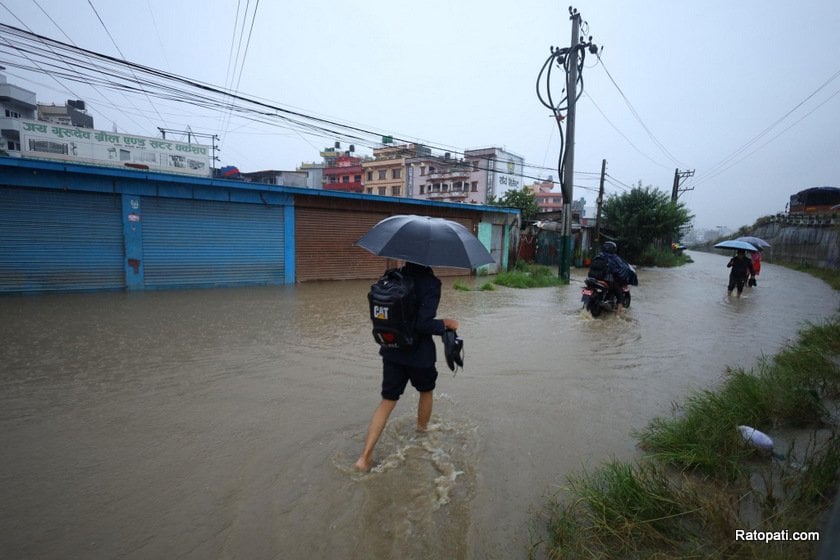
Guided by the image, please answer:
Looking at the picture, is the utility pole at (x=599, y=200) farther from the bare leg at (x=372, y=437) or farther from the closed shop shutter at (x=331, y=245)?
the bare leg at (x=372, y=437)

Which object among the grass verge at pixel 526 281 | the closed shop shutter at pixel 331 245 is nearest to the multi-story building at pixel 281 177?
the closed shop shutter at pixel 331 245

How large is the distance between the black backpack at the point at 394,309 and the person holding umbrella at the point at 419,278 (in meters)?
0.08

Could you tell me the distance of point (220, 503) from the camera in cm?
254

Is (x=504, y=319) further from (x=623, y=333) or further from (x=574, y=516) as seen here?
(x=574, y=516)

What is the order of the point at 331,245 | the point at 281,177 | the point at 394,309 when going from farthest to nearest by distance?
the point at 281,177
the point at 331,245
the point at 394,309

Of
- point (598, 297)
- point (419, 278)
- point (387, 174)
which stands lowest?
point (598, 297)

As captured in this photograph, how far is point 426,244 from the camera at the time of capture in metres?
2.81

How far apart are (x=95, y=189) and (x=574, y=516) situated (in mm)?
11838

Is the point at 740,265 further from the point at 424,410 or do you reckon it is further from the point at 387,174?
the point at 387,174

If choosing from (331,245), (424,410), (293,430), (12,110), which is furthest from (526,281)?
(12,110)

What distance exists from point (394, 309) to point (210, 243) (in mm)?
10644

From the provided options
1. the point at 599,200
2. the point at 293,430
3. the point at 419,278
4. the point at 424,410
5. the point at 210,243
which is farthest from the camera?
the point at 599,200

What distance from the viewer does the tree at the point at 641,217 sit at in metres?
23.5

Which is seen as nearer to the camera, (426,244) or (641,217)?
(426,244)
